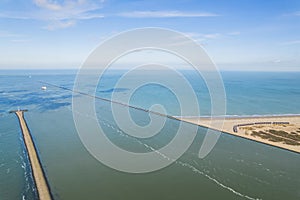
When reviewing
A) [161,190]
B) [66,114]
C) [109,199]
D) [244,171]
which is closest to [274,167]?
[244,171]

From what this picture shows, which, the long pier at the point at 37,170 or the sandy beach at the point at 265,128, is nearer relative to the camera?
the long pier at the point at 37,170

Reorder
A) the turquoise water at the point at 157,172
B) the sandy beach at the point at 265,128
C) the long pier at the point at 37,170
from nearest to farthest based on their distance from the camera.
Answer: the long pier at the point at 37,170 < the turquoise water at the point at 157,172 < the sandy beach at the point at 265,128

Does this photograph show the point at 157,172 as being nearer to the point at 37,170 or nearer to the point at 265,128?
the point at 37,170

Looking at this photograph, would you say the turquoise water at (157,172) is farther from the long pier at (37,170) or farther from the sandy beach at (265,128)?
the sandy beach at (265,128)

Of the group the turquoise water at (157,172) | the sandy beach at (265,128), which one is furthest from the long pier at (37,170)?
the sandy beach at (265,128)

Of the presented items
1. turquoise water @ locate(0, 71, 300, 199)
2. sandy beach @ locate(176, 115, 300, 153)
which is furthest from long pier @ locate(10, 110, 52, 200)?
sandy beach @ locate(176, 115, 300, 153)

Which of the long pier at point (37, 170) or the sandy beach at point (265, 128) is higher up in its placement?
the long pier at point (37, 170)

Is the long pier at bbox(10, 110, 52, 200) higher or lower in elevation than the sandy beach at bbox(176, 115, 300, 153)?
higher

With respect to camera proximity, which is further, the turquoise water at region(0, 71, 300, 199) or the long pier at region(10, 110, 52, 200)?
the turquoise water at region(0, 71, 300, 199)

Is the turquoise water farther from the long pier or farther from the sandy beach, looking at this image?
the sandy beach
